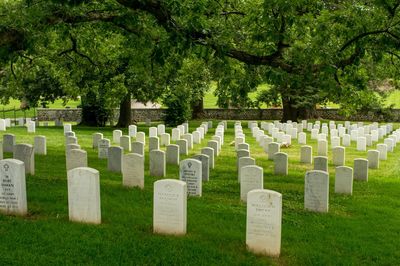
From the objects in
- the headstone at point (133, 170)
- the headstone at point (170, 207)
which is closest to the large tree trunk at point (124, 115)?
the headstone at point (133, 170)

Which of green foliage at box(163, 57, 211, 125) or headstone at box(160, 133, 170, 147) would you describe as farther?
green foliage at box(163, 57, 211, 125)

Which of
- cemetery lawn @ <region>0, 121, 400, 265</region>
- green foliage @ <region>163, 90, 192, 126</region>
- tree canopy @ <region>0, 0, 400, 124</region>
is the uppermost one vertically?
tree canopy @ <region>0, 0, 400, 124</region>

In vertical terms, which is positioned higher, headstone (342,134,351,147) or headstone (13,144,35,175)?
headstone (13,144,35,175)

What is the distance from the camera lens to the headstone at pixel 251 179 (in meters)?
10.9

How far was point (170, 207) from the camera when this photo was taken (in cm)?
835

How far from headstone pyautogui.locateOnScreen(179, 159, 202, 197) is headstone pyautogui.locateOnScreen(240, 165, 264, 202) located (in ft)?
3.20

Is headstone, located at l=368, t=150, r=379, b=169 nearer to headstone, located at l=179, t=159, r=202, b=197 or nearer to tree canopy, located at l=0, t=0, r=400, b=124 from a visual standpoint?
tree canopy, located at l=0, t=0, r=400, b=124

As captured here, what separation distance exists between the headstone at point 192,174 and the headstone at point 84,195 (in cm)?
287

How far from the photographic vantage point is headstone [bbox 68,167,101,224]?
340 inches

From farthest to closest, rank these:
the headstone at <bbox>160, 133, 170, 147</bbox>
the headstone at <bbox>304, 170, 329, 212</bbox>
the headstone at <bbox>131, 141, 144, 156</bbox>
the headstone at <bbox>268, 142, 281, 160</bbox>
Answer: the headstone at <bbox>160, 133, 170, 147</bbox>, the headstone at <bbox>268, 142, 281, 160</bbox>, the headstone at <bbox>131, 141, 144, 156</bbox>, the headstone at <bbox>304, 170, 329, 212</bbox>

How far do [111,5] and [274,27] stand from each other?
460 centimetres

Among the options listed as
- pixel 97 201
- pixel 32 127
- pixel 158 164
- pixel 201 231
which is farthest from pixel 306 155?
pixel 32 127

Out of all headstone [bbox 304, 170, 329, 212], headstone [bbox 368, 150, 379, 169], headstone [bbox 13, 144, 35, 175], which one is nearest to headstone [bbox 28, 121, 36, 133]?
headstone [bbox 13, 144, 35, 175]

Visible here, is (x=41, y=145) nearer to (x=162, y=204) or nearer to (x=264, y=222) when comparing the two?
(x=162, y=204)
